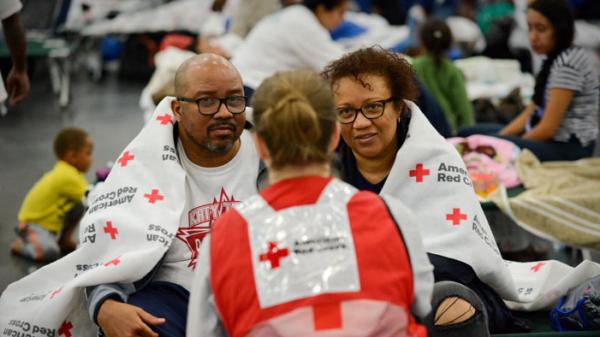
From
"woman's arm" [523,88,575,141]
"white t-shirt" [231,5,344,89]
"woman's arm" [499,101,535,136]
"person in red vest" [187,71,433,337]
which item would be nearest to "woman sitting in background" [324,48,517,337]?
"person in red vest" [187,71,433,337]

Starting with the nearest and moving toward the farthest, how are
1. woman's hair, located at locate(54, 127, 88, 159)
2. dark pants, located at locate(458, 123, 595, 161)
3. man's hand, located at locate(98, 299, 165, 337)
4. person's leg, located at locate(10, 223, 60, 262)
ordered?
man's hand, located at locate(98, 299, 165, 337) < dark pants, located at locate(458, 123, 595, 161) < person's leg, located at locate(10, 223, 60, 262) < woman's hair, located at locate(54, 127, 88, 159)

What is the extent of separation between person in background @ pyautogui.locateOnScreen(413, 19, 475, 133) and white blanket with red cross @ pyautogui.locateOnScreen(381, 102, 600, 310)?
3183mm

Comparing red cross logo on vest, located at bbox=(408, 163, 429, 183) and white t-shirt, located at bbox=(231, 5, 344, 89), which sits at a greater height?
red cross logo on vest, located at bbox=(408, 163, 429, 183)

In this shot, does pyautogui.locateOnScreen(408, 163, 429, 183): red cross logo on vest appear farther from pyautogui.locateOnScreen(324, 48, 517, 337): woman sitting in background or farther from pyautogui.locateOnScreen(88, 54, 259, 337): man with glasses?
pyautogui.locateOnScreen(88, 54, 259, 337): man with glasses

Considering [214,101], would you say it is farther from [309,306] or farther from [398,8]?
[398,8]

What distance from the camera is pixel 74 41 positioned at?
10.9m

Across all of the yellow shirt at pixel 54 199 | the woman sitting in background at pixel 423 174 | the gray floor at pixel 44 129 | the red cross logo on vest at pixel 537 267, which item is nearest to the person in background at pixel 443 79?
the yellow shirt at pixel 54 199

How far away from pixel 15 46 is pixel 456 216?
204 centimetres

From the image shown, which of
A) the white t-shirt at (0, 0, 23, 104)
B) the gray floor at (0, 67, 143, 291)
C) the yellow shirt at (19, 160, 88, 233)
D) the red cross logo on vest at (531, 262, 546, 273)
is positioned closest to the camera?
the red cross logo on vest at (531, 262, 546, 273)

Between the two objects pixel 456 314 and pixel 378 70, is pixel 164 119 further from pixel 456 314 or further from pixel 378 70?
pixel 456 314

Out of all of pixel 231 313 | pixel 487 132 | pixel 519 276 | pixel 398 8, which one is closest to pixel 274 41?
pixel 487 132

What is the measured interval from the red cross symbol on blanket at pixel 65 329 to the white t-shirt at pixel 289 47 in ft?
10.1

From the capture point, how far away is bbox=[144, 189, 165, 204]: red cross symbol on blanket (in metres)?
2.73

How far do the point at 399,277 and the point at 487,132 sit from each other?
11.4 feet
